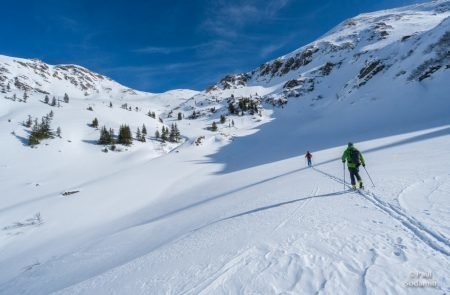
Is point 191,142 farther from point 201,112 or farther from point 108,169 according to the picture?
point 201,112

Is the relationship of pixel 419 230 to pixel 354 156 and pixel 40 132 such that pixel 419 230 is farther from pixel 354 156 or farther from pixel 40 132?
pixel 40 132

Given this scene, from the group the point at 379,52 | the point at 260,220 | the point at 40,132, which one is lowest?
the point at 260,220

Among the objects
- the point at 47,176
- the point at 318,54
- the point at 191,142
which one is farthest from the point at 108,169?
the point at 318,54

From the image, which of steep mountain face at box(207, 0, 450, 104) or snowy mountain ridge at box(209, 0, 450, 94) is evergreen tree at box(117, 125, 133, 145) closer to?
steep mountain face at box(207, 0, 450, 104)

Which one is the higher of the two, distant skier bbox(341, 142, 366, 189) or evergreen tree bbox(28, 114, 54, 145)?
evergreen tree bbox(28, 114, 54, 145)

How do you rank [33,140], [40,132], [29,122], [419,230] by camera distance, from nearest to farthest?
1. [419,230]
2. [33,140]
3. [40,132]
4. [29,122]

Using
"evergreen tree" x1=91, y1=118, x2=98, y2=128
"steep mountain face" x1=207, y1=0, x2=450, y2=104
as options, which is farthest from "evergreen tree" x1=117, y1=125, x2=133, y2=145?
"steep mountain face" x1=207, y1=0, x2=450, y2=104

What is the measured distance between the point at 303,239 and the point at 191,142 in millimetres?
62141

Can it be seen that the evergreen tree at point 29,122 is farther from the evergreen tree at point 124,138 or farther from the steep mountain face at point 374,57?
the steep mountain face at point 374,57

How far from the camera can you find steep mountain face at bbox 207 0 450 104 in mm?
52562

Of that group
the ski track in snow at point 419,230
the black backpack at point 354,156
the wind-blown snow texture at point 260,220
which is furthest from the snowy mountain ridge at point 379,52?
the ski track in snow at point 419,230

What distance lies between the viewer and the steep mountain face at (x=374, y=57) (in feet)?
172

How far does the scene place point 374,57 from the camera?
8262cm

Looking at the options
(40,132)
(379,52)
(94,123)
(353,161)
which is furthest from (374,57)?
(40,132)
